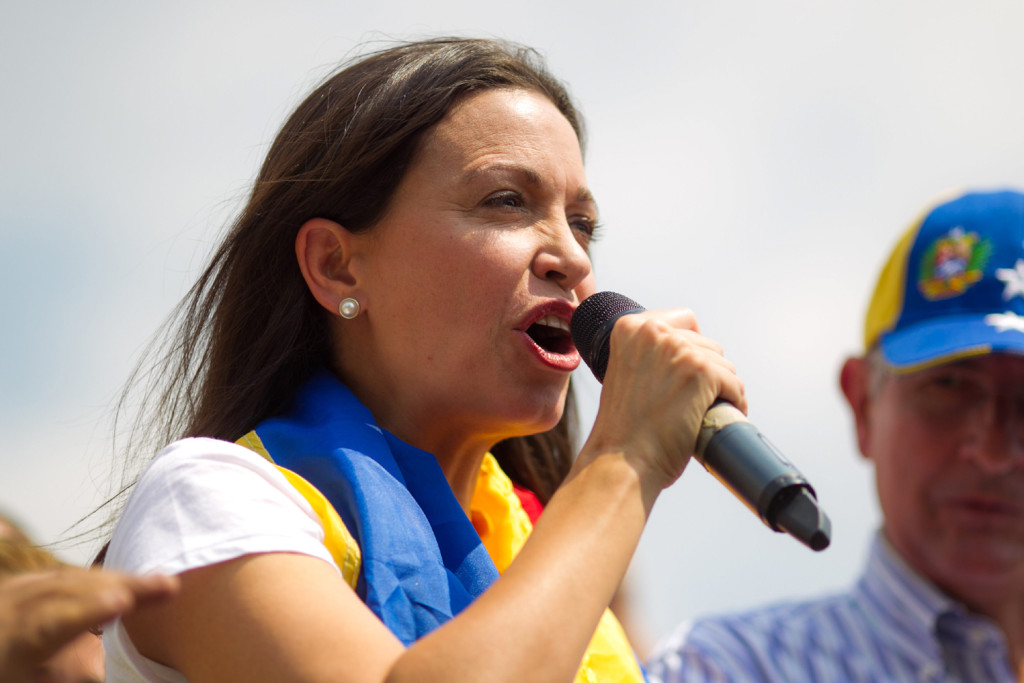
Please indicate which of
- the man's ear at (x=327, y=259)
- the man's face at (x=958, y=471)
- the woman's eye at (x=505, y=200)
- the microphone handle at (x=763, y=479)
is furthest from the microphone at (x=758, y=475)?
the man's ear at (x=327, y=259)

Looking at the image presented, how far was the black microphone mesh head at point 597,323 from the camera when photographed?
2420 mm

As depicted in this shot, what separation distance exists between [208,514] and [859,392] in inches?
78.3

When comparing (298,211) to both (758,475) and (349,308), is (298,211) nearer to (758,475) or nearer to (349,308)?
(349,308)

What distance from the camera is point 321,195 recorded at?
2.90 meters

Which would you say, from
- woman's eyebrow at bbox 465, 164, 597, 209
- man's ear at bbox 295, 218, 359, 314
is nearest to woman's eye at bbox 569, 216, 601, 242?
woman's eyebrow at bbox 465, 164, 597, 209

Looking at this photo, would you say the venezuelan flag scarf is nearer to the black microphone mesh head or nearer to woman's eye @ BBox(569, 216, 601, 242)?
the black microphone mesh head

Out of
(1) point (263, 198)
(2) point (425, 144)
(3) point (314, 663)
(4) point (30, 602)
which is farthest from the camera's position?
(1) point (263, 198)

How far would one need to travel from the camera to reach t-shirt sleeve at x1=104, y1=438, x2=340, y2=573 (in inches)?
76.7

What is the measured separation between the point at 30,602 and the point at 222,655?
717 millimetres

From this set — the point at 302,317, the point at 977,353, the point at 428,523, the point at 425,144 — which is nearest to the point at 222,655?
the point at 428,523

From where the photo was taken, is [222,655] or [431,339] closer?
[222,655]

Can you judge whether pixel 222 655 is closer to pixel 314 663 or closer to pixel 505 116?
pixel 314 663

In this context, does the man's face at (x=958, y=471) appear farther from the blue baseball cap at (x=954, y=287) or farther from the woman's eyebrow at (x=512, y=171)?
the woman's eyebrow at (x=512, y=171)

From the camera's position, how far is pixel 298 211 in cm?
294
